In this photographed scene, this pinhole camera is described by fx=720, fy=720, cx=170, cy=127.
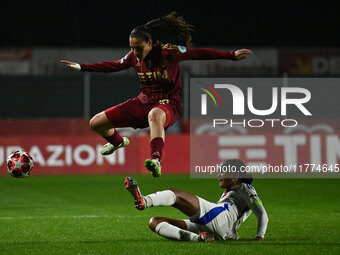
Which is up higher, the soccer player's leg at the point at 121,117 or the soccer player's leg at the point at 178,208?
the soccer player's leg at the point at 121,117

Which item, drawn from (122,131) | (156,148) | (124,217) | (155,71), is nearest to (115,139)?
(155,71)

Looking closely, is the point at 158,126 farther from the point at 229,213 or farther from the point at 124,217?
the point at 124,217

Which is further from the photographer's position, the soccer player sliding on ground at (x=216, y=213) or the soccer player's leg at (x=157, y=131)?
the soccer player sliding on ground at (x=216, y=213)

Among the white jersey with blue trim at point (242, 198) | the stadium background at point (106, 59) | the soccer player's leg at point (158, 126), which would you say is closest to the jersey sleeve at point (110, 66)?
the soccer player's leg at point (158, 126)

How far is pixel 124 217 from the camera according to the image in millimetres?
11305

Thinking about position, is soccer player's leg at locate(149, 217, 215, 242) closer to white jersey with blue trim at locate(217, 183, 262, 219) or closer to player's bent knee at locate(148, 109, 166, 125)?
white jersey with blue trim at locate(217, 183, 262, 219)

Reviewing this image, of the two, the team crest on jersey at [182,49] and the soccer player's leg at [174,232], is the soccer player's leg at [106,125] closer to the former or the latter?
the team crest on jersey at [182,49]

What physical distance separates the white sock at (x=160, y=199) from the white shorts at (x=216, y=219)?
402 millimetres

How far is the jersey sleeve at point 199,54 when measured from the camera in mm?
8320

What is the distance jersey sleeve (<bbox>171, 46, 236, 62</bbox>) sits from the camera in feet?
27.3

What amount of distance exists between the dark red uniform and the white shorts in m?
1.10

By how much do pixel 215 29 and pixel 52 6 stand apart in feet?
24.4

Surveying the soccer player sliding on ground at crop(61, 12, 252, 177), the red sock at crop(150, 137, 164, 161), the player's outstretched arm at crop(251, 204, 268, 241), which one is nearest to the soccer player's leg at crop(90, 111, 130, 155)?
the soccer player sliding on ground at crop(61, 12, 252, 177)

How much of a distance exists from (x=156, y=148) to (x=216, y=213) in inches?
40.6
